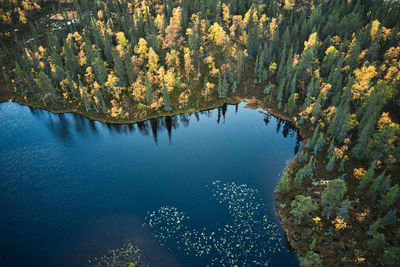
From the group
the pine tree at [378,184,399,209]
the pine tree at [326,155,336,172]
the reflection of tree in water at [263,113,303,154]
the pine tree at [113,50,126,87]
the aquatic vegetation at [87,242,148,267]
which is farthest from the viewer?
the pine tree at [113,50,126,87]

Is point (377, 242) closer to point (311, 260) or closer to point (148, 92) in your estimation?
point (311, 260)

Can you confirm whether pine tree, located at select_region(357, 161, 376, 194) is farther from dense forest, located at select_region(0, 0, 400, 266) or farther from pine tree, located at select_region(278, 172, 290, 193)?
pine tree, located at select_region(278, 172, 290, 193)

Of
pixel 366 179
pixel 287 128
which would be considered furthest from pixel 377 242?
pixel 287 128

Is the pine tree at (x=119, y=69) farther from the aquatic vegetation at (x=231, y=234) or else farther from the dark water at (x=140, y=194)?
the aquatic vegetation at (x=231, y=234)

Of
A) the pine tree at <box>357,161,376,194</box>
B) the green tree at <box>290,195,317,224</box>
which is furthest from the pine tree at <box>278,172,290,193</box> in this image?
the pine tree at <box>357,161,376,194</box>

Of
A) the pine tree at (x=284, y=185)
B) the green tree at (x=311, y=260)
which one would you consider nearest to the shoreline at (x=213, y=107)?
the pine tree at (x=284, y=185)

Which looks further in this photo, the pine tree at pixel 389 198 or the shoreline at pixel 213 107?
the shoreline at pixel 213 107
